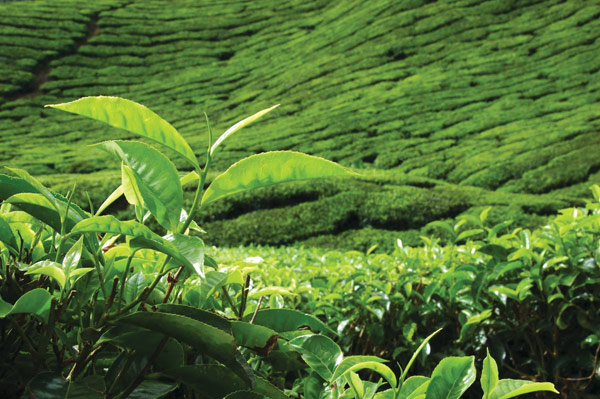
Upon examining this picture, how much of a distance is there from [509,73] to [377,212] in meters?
8.24

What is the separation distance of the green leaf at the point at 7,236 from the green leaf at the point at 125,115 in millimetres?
188

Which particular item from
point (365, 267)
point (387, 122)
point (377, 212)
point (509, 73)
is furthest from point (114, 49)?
point (365, 267)

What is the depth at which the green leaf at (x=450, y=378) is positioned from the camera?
55 centimetres

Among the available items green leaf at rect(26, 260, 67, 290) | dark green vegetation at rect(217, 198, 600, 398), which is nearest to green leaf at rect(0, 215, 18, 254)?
green leaf at rect(26, 260, 67, 290)

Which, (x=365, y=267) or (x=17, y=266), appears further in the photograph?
(x=365, y=267)

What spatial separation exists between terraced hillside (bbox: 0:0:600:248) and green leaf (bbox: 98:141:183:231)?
599 cm

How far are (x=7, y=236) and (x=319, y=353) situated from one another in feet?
1.42

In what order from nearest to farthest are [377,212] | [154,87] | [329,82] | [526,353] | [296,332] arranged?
1. [296,332]
2. [526,353]
3. [377,212]
4. [329,82]
5. [154,87]

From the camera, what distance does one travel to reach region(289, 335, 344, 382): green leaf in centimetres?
63

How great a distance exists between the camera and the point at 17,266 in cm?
63

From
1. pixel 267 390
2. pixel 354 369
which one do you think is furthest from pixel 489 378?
pixel 267 390

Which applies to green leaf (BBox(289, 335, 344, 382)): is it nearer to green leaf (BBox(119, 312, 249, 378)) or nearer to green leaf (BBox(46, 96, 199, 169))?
green leaf (BBox(119, 312, 249, 378))

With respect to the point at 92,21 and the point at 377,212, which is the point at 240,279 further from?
the point at 92,21

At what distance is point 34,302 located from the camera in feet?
1.71
